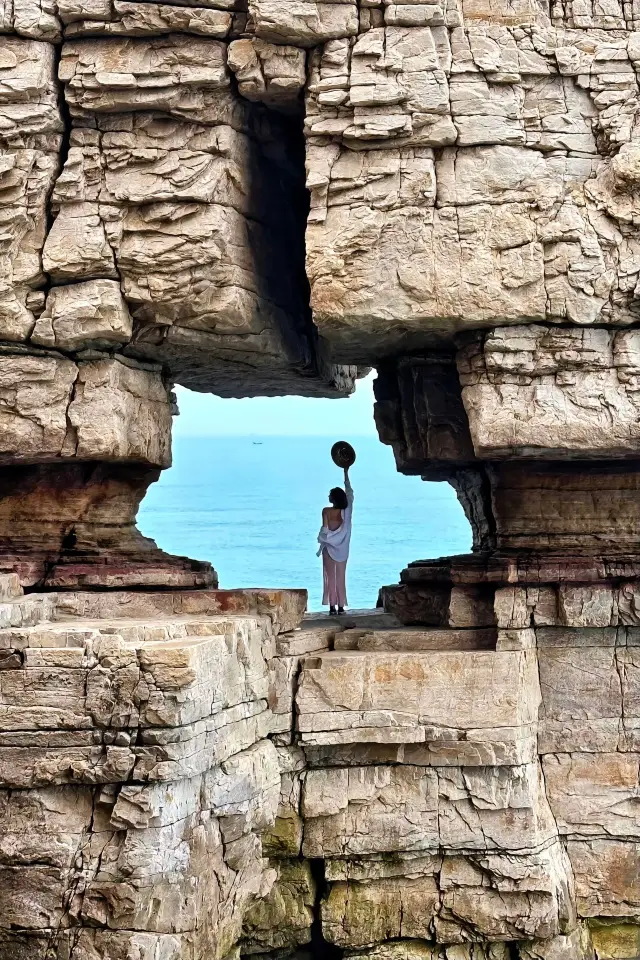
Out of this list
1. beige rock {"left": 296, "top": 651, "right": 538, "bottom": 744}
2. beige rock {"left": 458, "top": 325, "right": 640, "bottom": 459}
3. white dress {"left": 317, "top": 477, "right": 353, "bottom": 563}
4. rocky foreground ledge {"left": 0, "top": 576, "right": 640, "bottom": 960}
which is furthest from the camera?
white dress {"left": 317, "top": 477, "right": 353, "bottom": 563}

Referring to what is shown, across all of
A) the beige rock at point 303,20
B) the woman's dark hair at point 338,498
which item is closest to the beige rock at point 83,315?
the beige rock at point 303,20

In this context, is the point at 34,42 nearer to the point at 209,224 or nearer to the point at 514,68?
the point at 209,224

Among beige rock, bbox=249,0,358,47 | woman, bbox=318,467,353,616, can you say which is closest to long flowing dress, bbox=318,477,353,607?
woman, bbox=318,467,353,616

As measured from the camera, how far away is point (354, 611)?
15.6 m

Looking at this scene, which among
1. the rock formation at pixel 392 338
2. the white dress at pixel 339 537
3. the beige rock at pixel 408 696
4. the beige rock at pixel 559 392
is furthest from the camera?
the white dress at pixel 339 537

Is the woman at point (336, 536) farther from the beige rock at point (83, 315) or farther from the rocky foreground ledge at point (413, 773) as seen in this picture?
the beige rock at point (83, 315)

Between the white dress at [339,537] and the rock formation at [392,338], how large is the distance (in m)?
1.89

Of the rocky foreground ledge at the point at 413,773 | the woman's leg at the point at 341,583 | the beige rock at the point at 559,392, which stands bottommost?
the rocky foreground ledge at the point at 413,773

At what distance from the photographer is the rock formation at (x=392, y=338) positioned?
11.9 m

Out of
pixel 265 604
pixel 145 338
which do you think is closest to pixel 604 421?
pixel 265 604

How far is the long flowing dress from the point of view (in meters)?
14.7

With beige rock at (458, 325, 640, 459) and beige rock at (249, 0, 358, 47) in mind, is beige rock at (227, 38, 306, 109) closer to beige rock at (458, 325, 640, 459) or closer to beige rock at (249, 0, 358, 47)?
beige rock at (249, 0, 358, 47)

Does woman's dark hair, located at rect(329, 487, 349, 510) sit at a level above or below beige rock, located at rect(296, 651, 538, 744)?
above

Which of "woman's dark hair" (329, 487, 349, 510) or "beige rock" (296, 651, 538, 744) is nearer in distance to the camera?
"beige rock" (296, 651, 538, 744)
